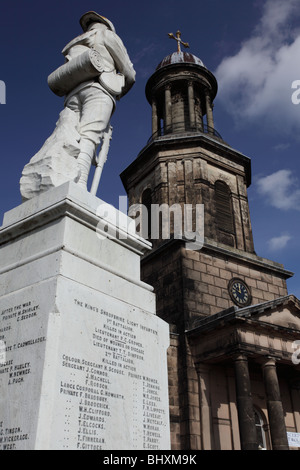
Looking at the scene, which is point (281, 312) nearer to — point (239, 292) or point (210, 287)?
point (239, 292)

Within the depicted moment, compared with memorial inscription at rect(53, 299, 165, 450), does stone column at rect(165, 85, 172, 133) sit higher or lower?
higher

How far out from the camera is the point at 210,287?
19156mm

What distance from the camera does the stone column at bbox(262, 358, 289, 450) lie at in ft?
46.5

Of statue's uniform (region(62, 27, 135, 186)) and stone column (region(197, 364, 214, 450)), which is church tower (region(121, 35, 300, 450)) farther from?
statue's uniform (region(62, 27, 135, 186))

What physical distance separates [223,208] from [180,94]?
9.02 m

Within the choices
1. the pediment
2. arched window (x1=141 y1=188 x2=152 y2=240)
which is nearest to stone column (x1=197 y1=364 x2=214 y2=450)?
the pediment

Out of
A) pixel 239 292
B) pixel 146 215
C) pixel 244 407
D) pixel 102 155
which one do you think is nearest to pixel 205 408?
pixel 244 407

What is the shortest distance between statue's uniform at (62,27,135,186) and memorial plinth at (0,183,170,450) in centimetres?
84

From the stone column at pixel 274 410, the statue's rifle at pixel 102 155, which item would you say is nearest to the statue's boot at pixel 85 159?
the statue's rifle at pixel 102 155

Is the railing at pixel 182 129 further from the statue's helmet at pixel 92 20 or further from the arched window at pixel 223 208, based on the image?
the statue's helmet at pixel 92 20

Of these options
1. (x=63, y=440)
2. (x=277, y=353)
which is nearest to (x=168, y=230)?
(x=277, y=353)

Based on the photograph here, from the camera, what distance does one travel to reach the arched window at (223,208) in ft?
73.3

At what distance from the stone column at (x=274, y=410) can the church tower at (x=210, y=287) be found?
0.12 feet
